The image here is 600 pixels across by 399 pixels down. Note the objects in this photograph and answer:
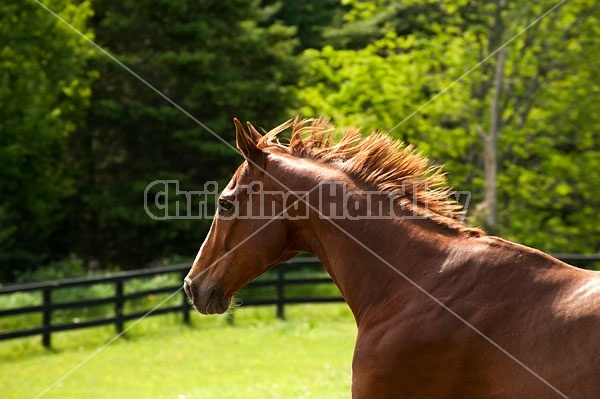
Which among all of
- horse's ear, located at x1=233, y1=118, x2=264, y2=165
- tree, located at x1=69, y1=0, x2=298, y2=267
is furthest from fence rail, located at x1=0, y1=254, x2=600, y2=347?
horse's ear, located at x1=233, y1=118, x2=264, y2=165

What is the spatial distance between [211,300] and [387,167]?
4.25 ft

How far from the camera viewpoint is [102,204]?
883 inches

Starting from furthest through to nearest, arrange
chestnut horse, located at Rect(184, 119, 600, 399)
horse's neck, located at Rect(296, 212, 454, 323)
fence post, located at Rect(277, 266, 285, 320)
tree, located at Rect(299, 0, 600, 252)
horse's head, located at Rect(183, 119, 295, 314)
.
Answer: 1. tree, located at Rect(299, 0, 600, 252)
2. fence post, located at Rect(277, 266, 285, 320)
3. horse's head, located at Rect(183, 119, 295, 314)
4. horse's neck, located at Rect(296, 212, 454, 323)
5. chestnut horse, located at Rect(184, 119, 600, 399)

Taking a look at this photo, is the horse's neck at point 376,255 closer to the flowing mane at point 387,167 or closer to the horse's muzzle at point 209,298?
the flowing mane at point 387,167

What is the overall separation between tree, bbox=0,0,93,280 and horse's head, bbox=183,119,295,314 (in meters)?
15.6

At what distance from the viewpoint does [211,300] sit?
4688 millimetres

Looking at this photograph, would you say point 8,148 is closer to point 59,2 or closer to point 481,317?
point 59,2

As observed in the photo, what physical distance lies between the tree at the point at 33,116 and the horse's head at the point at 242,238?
15.6 metres

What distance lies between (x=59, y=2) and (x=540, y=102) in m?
12.7

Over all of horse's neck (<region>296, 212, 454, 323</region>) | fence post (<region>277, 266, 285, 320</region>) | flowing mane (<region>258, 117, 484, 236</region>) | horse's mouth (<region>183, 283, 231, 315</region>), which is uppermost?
flowing mane (<region>258, 117, 484, 236</region>)

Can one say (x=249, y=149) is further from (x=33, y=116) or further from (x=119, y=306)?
(x=33, y=116)

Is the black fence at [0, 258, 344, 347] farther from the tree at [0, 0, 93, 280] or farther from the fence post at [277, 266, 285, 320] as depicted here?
the tree at [0, 0, 93, 280]

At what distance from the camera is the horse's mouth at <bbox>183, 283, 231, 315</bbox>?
15.3 feet

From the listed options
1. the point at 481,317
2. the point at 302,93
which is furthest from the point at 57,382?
the point at 302,93
